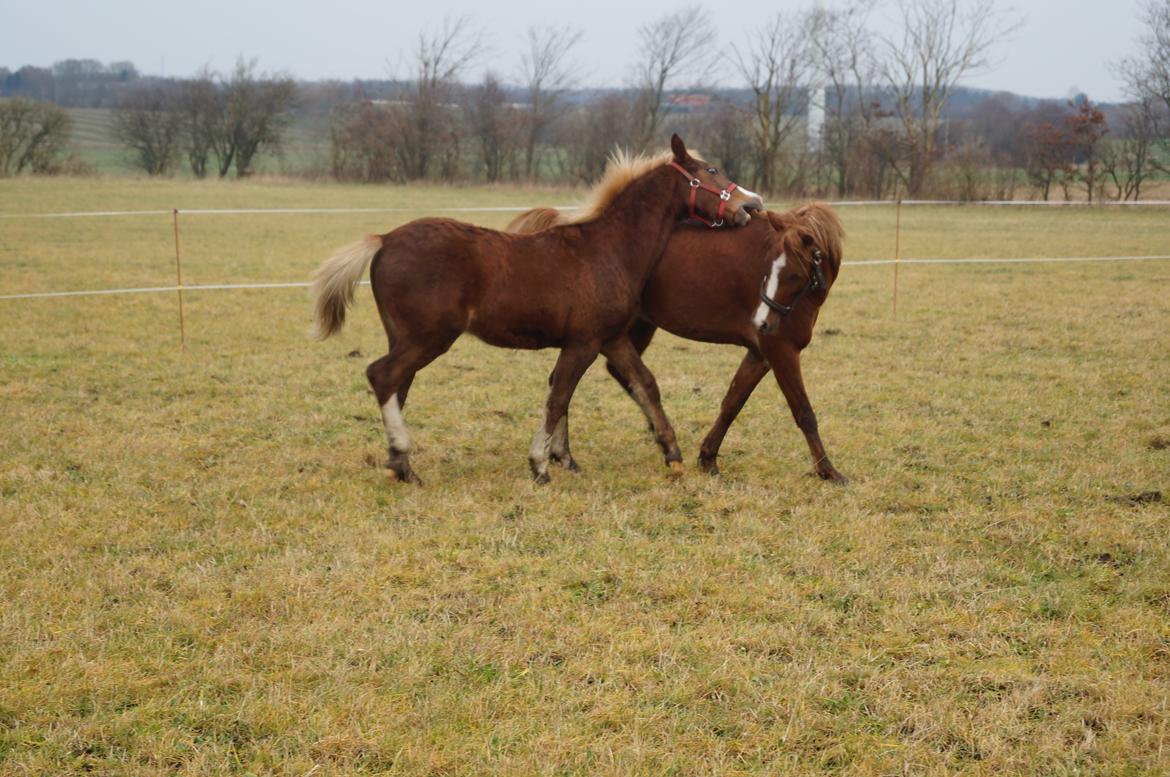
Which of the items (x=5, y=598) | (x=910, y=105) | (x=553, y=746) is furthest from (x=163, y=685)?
(x=910, y=105)

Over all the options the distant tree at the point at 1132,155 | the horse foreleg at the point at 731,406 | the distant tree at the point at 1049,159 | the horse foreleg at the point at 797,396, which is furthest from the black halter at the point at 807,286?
the distant tree at the point at 1049,159

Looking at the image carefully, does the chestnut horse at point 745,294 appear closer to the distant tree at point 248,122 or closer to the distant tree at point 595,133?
the distant tree at point 595,133

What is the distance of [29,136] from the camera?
37.8 m

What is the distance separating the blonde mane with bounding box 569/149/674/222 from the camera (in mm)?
5973

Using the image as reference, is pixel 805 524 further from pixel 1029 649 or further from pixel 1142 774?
pixel 1142 774

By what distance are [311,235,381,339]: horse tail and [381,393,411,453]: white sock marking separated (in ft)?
1.86

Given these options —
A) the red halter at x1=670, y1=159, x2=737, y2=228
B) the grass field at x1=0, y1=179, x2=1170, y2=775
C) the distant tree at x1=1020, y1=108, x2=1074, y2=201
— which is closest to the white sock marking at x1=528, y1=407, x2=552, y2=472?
the grass field at x1=0, y1=179, x2=1170, y2=775

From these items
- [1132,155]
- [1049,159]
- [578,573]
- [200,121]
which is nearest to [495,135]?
[200,121]

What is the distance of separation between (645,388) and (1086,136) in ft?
104

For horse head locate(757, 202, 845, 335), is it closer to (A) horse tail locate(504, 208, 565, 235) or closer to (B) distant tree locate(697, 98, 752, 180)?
(A) horse tail locate(504, 208, 565, 235)

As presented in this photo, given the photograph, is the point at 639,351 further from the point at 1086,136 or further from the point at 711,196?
the point at 1086,136

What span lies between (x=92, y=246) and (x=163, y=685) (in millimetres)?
16324

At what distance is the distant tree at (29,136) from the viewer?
37094 millimetres

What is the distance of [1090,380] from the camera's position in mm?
8398
